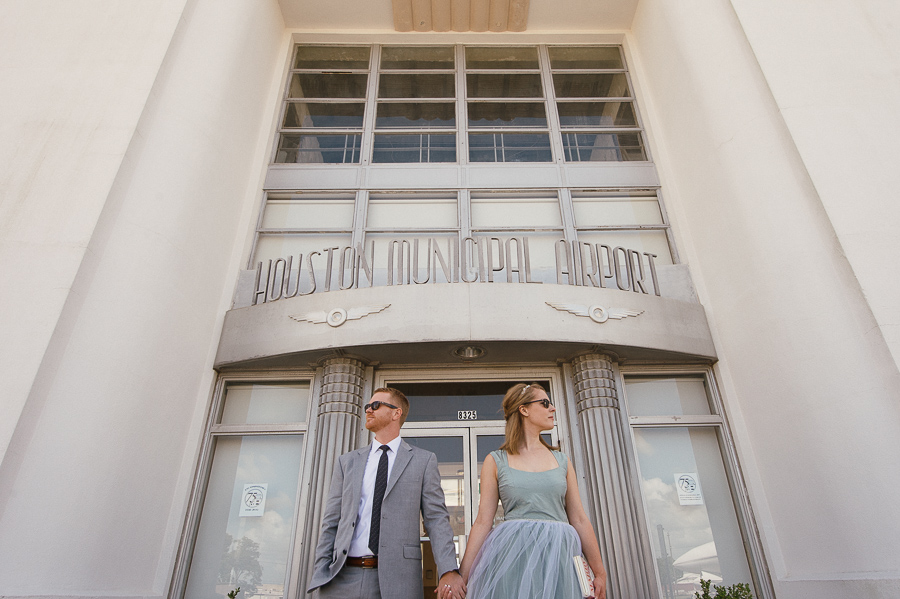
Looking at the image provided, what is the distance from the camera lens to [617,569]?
5594 millimetres

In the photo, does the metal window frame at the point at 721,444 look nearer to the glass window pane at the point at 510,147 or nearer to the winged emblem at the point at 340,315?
the winged emblem at the point at 340,315

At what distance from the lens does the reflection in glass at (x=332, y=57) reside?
10.6 meters

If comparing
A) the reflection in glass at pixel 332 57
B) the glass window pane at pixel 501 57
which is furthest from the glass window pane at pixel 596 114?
the reflection in glass at pixel 332 57

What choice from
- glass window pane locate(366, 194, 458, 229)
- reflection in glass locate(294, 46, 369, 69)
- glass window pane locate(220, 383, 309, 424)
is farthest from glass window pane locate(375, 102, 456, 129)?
glass window pane locate(220, 383, 309, 424)

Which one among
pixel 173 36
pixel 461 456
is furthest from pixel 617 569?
pixel 173 36

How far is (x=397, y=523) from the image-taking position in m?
2.96

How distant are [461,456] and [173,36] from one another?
21.4ft

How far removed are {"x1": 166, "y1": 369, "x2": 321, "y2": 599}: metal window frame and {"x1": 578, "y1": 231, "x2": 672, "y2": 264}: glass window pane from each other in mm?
4673

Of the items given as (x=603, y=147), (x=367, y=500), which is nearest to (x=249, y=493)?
(x=367, y=500)

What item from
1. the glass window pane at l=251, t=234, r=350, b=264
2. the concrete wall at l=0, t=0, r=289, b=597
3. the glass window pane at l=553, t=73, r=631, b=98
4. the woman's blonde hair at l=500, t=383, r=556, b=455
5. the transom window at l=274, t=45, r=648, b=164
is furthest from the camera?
the glass window pane at l=553, t=73, r=631, b=98

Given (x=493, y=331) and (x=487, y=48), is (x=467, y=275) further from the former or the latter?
(x=487, y=48)

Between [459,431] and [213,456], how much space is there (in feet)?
10.0

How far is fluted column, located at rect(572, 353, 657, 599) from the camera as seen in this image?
5598 mm

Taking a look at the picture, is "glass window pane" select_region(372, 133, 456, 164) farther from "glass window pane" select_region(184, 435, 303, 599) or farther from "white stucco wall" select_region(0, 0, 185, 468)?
"glass window pane" select_region(184, 435, 303, 599)
